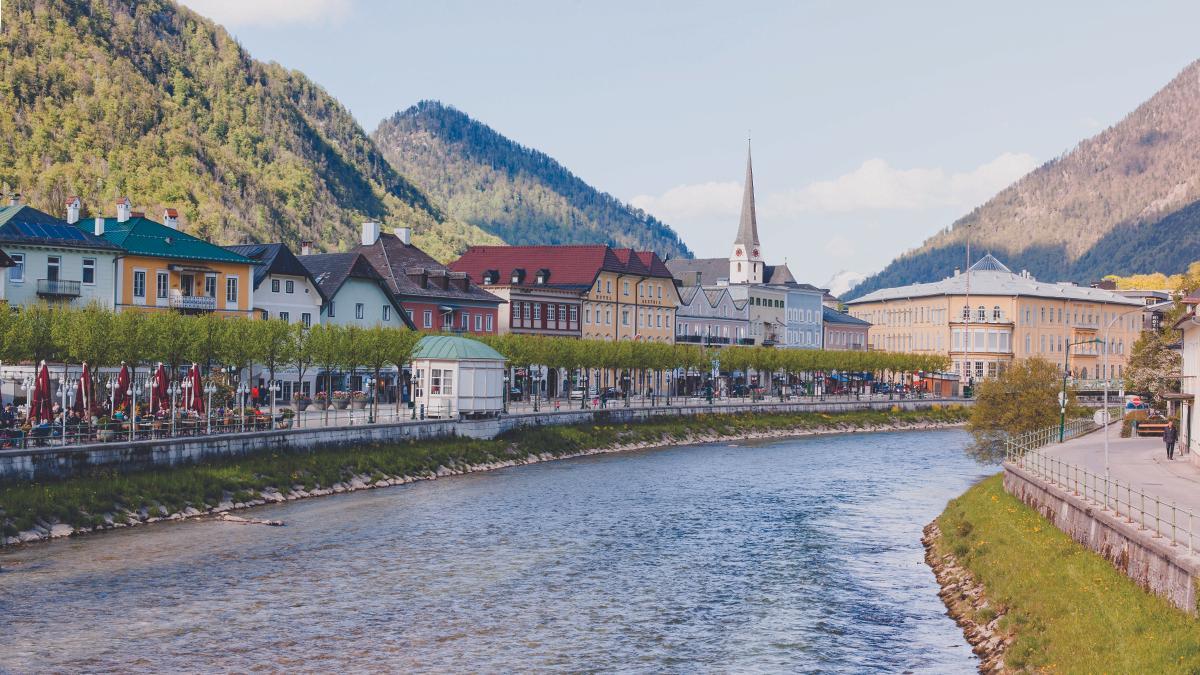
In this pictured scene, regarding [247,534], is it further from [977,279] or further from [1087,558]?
[977,279]

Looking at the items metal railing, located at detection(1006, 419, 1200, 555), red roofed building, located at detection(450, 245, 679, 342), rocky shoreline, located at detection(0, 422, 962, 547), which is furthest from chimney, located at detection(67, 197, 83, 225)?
metal railing, located at detection(1006, 419, 1200, 555)

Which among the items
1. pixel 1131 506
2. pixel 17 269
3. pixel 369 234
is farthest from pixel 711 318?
pixel 1131 506

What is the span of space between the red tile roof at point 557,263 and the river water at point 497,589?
6836cm

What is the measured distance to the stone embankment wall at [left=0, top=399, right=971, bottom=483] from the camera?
149 ft

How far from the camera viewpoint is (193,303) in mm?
79875

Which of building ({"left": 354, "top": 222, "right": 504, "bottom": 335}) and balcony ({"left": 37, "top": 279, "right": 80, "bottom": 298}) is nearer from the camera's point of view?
balcony ({"left": 37, "top": 279, "right": 80, "bottom": 298})

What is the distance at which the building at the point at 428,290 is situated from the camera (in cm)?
10331

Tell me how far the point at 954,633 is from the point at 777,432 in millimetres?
74209

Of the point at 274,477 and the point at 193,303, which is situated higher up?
the point at 193,303

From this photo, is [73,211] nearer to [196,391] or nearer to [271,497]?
[196,391]

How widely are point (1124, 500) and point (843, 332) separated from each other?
148717 millimetres

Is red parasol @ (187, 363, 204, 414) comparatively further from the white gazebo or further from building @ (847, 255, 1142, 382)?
building @ (847, 255, 1142, 382)

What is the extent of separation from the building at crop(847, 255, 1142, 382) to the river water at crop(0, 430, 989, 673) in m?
112

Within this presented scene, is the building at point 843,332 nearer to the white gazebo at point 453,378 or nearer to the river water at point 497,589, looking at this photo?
the white gazebo at point 453,378
